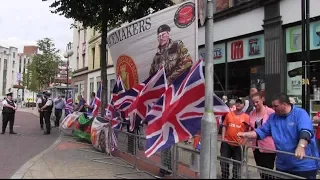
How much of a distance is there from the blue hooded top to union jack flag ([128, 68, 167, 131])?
8.38 feet

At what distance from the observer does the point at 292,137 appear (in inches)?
202

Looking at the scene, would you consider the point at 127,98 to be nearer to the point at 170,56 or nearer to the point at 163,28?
the point at 170,56

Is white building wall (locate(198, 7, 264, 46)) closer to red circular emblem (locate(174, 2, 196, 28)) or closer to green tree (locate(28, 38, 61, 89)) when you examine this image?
red circular emblem (locate(174, 2, 196, 28))

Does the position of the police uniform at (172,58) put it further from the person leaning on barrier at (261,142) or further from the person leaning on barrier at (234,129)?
the person leaning on barrier at (261,142)

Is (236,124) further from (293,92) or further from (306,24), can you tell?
(293,92)

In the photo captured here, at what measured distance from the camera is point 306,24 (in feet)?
29.0

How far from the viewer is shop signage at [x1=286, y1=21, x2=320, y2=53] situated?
37.8 feet

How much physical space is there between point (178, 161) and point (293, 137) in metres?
2.21

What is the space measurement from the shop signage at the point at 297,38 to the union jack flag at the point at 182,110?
21.4ft

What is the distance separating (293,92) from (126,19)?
629cm

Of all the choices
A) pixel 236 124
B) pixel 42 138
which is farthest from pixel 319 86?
pixel 42 138

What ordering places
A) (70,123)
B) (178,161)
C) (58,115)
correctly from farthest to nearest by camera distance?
(58,115)
(70,123)
(178,161)

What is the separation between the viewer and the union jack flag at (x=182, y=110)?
6277mm

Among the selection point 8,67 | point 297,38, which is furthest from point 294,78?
point 8,67
